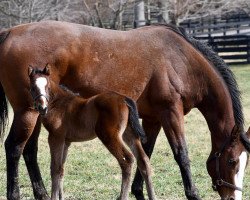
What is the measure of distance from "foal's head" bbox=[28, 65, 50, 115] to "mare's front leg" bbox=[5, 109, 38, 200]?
0.82m

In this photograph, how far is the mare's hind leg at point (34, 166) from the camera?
20.7ft

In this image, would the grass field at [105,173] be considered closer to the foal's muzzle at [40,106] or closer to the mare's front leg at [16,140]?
the mare's front leg at [16,140]

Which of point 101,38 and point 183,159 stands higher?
point 101,38

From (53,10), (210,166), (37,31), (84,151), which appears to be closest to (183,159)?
(210,166)

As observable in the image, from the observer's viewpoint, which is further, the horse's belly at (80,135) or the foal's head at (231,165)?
the foal's head at (231,165)

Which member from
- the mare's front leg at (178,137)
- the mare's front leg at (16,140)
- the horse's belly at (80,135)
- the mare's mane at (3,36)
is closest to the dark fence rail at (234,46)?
the mare's front leg at (178,137)

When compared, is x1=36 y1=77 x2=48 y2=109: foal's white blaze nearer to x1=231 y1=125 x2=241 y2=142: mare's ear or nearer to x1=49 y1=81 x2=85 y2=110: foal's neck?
x1=49 y1=81 x2=85 y2=110: foal's neck

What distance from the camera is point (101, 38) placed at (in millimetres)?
6199

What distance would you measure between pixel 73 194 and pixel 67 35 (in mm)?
1709

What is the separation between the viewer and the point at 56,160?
542cm

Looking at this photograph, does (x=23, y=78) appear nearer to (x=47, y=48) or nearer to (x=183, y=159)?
(x=47, y=48)

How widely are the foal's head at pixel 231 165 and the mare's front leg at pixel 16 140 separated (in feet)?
5.75

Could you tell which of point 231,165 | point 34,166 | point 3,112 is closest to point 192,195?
point 231,165

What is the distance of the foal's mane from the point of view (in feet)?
20.0
